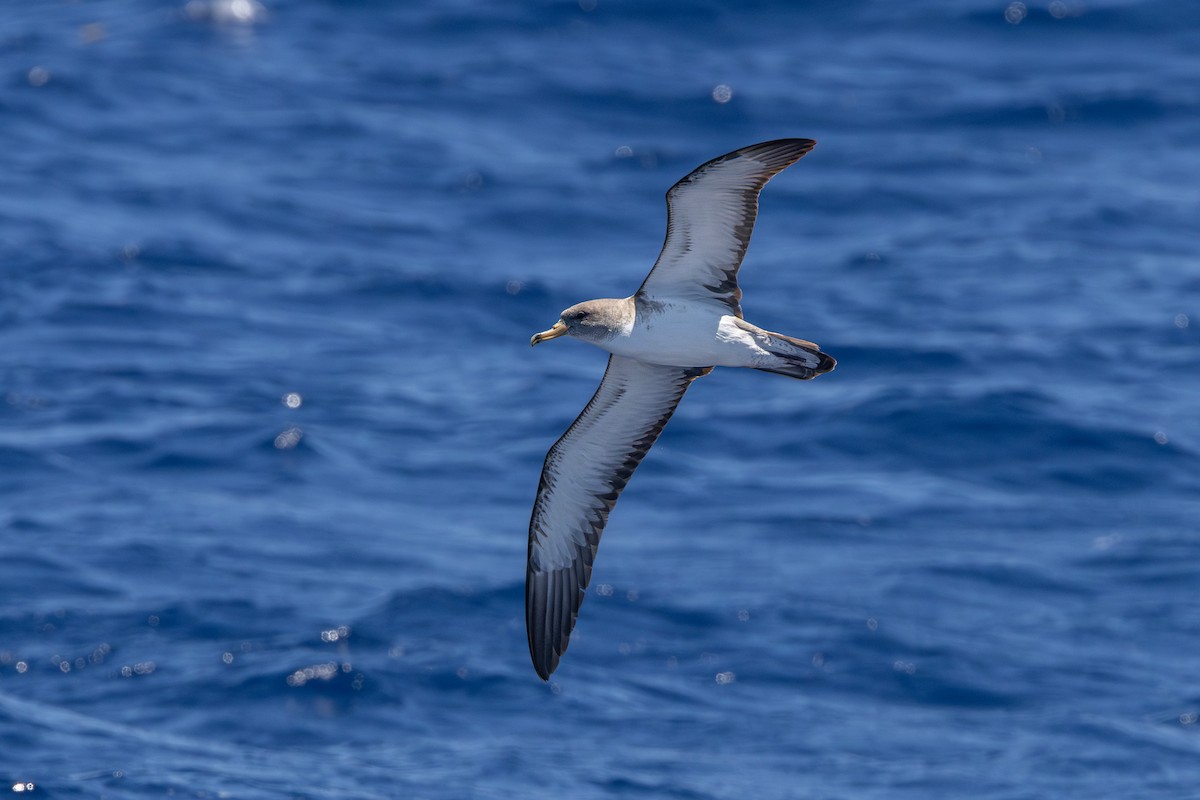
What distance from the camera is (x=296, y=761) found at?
1612 centimetres

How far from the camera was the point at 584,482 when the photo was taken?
12.8 metres

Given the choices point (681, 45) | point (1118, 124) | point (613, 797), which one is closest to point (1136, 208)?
point (1118, 124)

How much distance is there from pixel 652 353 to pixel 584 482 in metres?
1.69

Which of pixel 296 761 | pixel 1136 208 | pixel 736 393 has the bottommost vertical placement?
pixel 296 761

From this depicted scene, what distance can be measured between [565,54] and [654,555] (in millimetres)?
13054

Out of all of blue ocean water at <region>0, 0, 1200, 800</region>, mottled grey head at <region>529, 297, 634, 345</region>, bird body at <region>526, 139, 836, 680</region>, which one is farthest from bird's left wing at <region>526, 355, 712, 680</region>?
blue ocean water at <region>0, 0, 1200, 800</region>

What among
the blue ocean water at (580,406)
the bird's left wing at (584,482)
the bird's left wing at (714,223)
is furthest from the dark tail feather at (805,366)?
the blue ocean water at (580,406)

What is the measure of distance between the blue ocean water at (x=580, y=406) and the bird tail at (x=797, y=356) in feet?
20.1

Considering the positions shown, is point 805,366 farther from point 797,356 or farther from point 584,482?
point 584,482

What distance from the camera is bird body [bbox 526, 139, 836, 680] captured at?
10.9 m

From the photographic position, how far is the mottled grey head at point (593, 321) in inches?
439

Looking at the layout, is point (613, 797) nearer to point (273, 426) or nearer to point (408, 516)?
point (408, 516)

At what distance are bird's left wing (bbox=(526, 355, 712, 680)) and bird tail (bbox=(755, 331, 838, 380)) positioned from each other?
773 millimetres

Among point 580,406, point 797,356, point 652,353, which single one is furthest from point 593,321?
point 580,406
